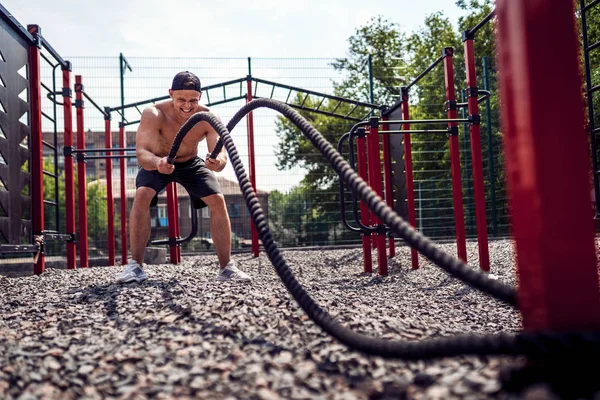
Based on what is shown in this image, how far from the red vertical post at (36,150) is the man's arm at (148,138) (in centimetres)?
161

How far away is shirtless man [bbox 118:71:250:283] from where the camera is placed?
3.49 m

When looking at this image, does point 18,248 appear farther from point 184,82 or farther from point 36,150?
point 184,82

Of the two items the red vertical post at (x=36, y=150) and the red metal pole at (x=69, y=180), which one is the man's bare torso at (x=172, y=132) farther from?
the red metal pole at (x=69, y=180)

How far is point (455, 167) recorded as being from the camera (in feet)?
14.0

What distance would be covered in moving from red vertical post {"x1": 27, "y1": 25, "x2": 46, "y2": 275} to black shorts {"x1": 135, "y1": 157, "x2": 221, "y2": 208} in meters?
1.46

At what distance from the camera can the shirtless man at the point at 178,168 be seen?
349 cm

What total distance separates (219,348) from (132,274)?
6.17 feet

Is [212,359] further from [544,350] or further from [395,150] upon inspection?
[395,150]

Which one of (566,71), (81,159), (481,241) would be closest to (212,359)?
(566,71)

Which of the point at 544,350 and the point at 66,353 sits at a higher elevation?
the point at 544,350

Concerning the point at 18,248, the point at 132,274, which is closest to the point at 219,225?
the point at 132,274

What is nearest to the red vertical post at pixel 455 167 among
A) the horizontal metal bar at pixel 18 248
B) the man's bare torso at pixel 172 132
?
the man's bare torso at pixel 172 132

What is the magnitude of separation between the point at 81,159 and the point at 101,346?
15.1ft

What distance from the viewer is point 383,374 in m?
1.37
